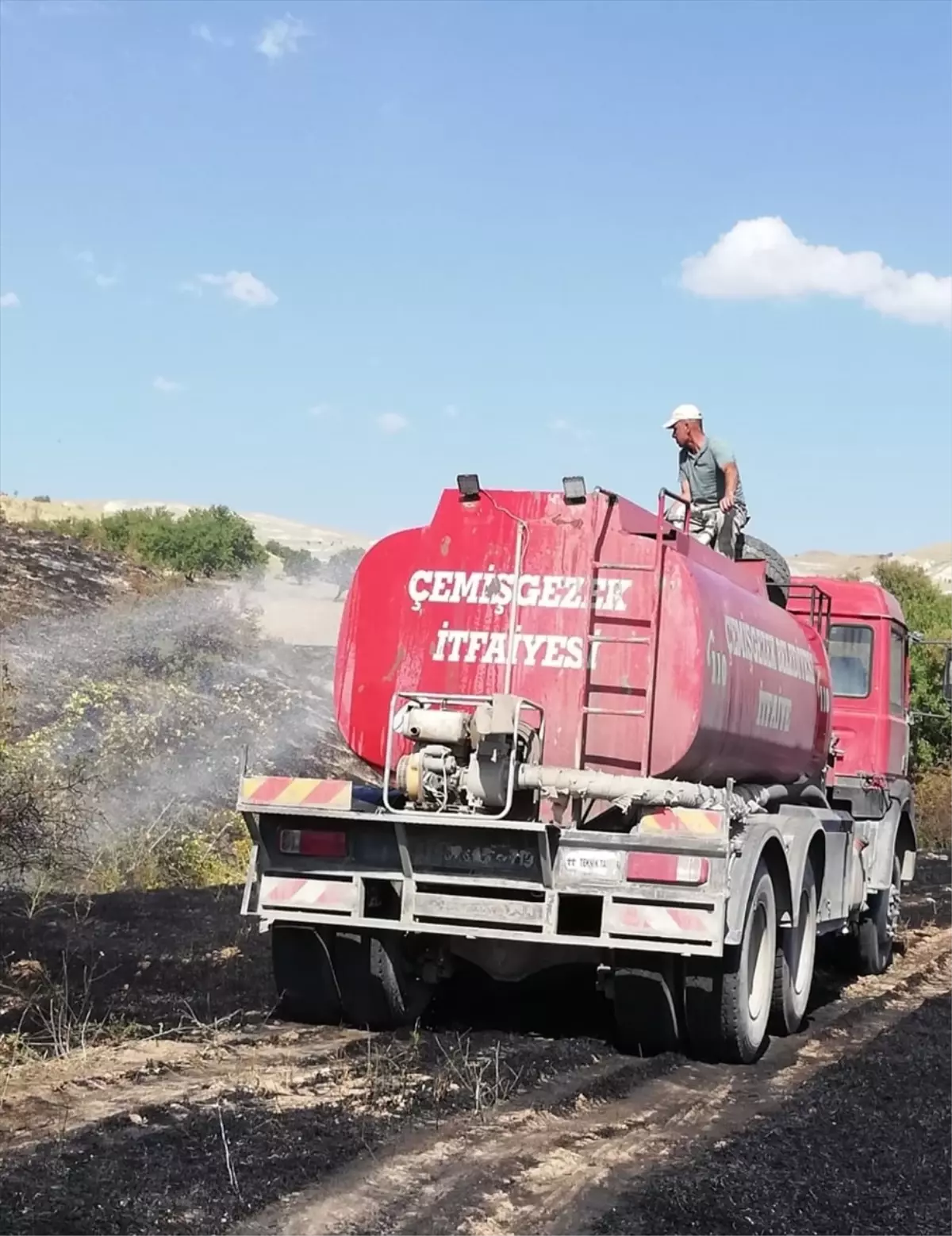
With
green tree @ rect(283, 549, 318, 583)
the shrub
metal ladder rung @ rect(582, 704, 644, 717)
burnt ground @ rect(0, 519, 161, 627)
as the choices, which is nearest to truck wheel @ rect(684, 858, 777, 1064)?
metal ladder rung @ rect(582, 704, 644, 717)

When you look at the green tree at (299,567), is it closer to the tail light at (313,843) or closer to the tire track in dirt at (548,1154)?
the tail light at (313,843)

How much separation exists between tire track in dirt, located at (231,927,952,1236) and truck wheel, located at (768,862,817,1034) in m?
0.31

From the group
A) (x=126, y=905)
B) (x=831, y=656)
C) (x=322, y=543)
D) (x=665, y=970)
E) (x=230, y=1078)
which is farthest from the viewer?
(x=322, y=543)

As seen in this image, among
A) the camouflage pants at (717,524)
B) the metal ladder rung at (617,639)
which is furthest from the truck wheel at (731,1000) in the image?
the camouflage pants at (717,524)

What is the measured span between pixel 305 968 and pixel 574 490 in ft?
10.1

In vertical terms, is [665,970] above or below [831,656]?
below

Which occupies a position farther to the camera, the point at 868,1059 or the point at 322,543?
the point at 322,543

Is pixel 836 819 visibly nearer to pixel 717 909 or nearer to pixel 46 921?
pixel 717 909

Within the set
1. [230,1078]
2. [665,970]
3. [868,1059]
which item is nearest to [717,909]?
[665,970]

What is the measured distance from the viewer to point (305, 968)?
27.9 feet

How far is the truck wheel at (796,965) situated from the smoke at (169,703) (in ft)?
23.1

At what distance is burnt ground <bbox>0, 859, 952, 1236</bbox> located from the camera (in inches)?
198

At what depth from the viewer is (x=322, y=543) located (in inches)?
3386

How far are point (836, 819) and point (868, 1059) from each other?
277 centimetres
